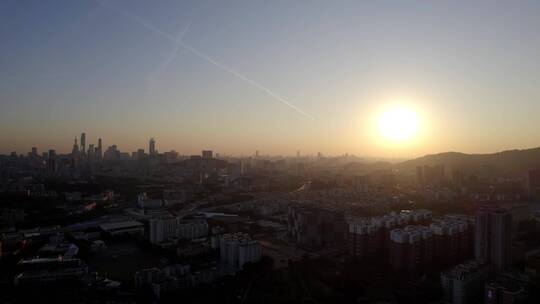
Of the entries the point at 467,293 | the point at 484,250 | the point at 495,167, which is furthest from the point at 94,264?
the point at 495,167

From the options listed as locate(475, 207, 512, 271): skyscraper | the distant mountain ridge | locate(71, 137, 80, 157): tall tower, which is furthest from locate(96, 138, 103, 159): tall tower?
locate(475, 207, 512, 271): skyscraper

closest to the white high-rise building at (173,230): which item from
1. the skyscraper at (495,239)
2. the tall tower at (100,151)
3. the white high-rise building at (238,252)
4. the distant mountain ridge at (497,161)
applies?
the white high-rise building at (238,252)

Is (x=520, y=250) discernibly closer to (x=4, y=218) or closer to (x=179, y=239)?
(x=179, y=239)

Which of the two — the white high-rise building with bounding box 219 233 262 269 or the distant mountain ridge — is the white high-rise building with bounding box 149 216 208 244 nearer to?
the white high-rise building with bounding box 219 233 262 269

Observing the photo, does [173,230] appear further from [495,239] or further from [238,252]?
[495,239]

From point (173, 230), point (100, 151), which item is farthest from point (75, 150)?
point (173, 230)

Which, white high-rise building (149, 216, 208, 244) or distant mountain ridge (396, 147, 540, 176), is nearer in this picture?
white high-rise building (149, 216, 208, 244)
